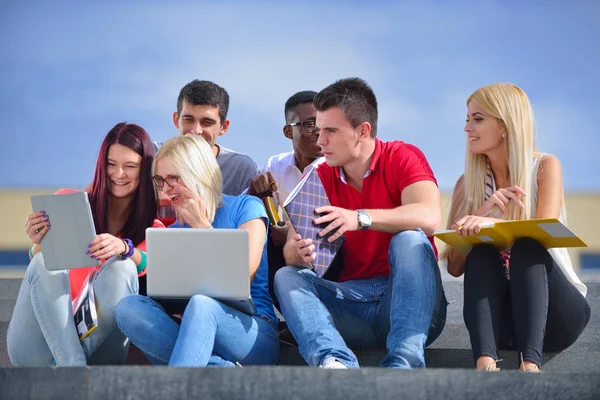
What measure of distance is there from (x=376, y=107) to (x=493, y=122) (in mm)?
467

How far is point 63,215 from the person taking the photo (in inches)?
106

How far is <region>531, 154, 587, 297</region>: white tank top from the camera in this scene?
272 cm

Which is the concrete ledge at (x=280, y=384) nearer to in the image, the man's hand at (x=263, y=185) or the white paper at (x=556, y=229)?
the white paper at (x=556, y=229)

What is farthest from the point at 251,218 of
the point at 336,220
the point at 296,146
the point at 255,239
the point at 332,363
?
the point at 296,146

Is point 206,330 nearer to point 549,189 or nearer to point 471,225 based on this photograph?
point 471,225

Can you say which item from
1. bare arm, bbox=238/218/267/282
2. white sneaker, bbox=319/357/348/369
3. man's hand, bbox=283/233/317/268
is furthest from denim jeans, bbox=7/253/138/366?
white sneaker, bbox=319/357/348/369

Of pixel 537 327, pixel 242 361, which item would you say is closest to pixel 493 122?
pixel 537 327

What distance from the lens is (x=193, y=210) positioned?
276 cm

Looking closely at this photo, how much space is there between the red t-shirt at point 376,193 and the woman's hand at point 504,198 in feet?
0.79

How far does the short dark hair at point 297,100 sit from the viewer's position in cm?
399

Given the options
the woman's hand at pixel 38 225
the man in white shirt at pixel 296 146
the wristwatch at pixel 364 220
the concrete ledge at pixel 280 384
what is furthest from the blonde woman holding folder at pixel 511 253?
the woman's hand at pixel 38 225

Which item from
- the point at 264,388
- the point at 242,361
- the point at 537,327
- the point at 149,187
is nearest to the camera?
the point at 264,388

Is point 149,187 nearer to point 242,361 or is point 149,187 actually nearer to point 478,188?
point 242,361

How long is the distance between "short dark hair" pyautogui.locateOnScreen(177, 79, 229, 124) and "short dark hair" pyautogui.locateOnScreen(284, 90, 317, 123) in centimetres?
31
